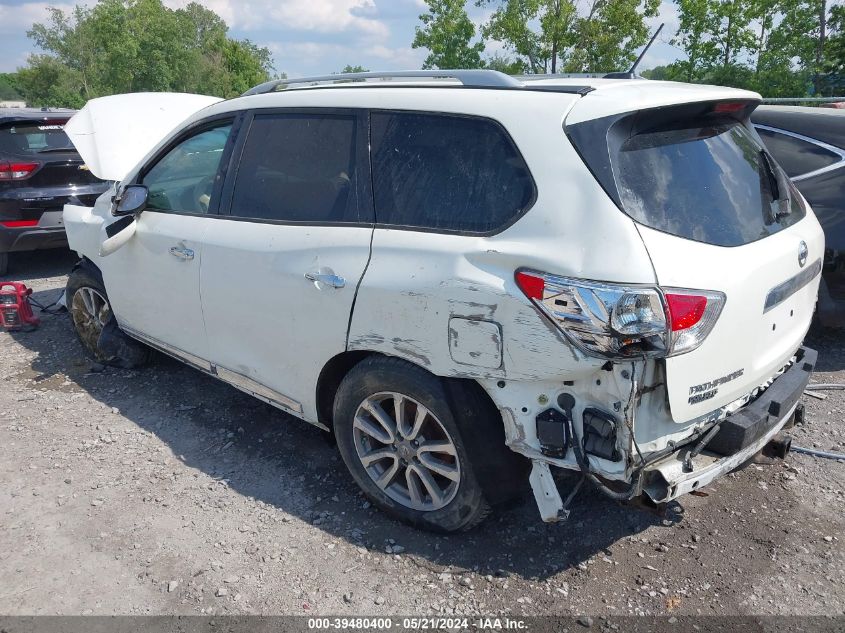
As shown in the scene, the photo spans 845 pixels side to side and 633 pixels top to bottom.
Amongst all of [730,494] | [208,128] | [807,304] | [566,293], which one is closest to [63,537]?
[208,128]

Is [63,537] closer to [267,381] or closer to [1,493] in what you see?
[1,493]

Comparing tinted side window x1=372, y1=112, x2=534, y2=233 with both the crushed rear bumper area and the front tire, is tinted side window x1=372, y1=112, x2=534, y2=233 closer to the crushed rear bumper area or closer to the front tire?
the front tire

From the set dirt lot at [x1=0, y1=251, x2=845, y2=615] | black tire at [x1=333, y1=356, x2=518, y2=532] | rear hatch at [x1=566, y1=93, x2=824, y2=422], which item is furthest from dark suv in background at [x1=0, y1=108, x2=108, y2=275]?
rear hatch at [x1=566, y1=93, x2=824, y2=422]

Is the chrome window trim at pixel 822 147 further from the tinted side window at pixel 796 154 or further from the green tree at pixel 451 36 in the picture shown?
the green tree at pixel 451 36

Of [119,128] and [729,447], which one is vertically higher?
[119,128]

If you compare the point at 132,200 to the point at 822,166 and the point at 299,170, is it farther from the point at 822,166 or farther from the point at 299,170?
the point at 822,166

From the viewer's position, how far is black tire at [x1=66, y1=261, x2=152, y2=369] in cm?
502

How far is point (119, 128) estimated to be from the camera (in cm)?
564

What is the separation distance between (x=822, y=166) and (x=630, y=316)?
352 cm

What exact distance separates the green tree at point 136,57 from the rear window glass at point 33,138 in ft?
115

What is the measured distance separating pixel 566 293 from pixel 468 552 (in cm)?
135

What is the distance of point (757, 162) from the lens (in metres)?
3.13

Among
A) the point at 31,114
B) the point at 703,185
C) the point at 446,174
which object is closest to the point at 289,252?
the point at 446,174

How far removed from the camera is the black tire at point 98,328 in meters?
5.02
